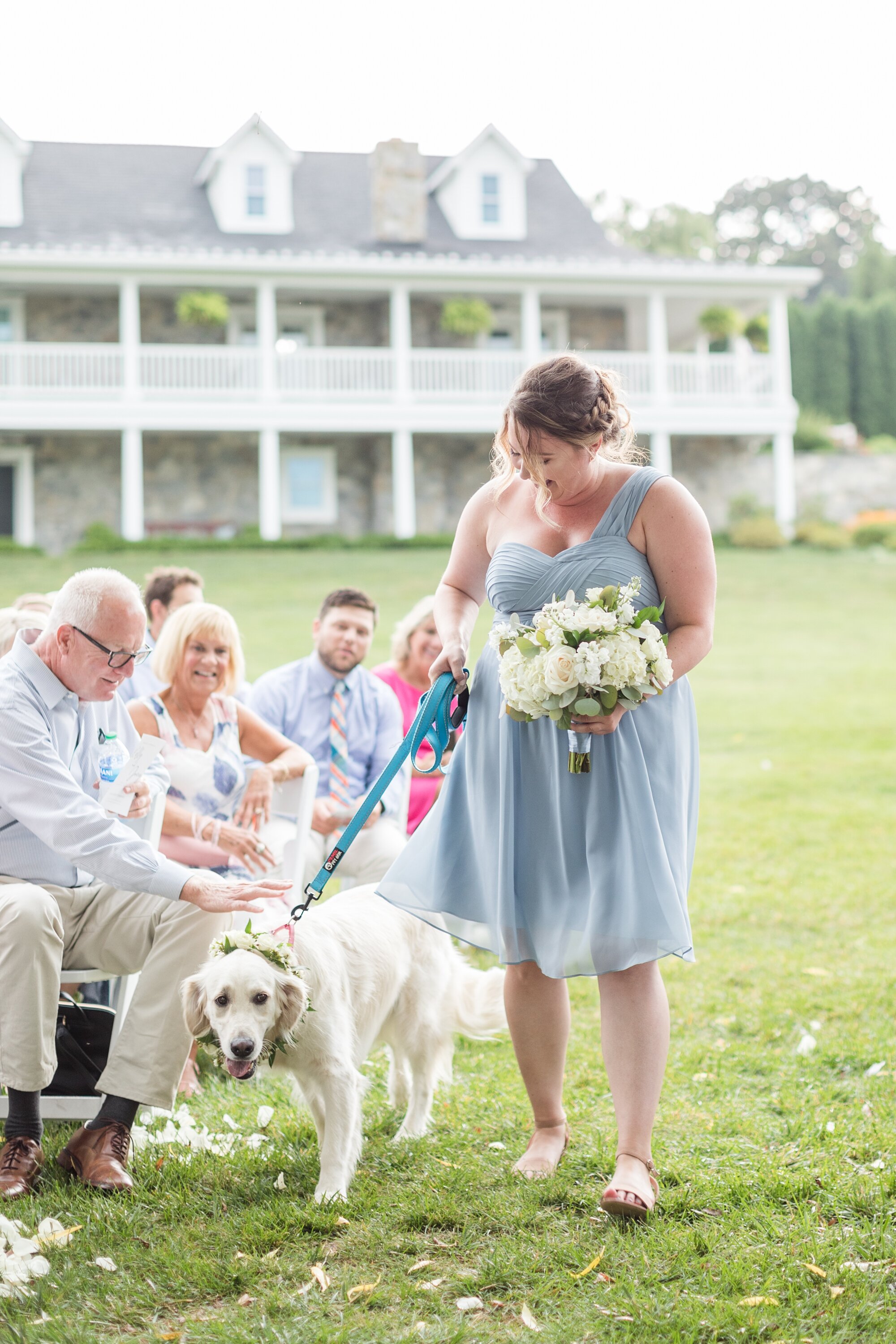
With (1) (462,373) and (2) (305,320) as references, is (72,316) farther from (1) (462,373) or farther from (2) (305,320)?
(1) (462,373)

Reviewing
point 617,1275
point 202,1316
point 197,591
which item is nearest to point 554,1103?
point 617,1275

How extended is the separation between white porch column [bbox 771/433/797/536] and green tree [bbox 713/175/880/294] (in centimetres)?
3257

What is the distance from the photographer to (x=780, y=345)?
24234 mm

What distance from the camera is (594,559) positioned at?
10.1ft

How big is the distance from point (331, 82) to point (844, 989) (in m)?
4.18

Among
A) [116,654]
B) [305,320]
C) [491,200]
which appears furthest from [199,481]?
[116,654]

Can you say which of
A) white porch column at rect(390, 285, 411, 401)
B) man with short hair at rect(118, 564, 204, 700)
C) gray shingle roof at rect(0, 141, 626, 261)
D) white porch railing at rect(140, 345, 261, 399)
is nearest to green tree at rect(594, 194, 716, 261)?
gray shingle roof at rect(0, 141, 626, 261)

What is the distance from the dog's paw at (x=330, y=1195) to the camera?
3113mm

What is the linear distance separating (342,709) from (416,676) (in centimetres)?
62

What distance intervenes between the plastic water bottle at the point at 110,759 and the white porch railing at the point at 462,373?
19.4 meters

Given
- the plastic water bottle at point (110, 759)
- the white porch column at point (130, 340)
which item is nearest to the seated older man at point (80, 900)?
the plastic water bottle at point (110, 759)

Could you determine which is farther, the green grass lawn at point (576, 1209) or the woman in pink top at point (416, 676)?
the woman in pink top at point (416, 676)

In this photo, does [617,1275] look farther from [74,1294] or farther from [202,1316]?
[74,1294]

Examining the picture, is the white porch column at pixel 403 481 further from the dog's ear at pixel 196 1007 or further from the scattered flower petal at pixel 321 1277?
the scattered flower petal at pixel 321 1277
